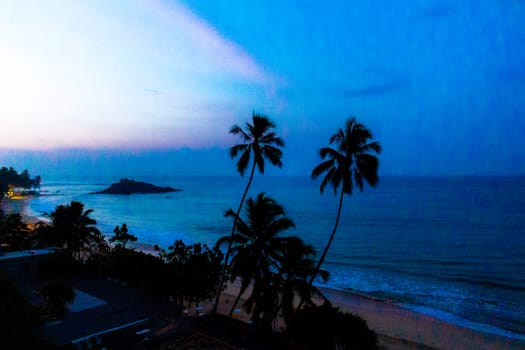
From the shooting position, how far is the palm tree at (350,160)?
46.1 ft

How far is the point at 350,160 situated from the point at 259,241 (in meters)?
4.99

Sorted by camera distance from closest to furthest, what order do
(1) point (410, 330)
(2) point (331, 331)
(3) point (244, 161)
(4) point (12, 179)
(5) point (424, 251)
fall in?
(2) point (331, 331), (3) point (244, 161), (1) point (410, 330), (5) point (424, 251), (4) point (12, 179)

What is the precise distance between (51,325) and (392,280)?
27.4 metres

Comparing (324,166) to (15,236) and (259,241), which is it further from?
(15,236)

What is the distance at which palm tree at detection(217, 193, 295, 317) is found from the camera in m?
14.2

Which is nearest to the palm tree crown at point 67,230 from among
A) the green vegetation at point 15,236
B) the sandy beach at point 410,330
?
the green vegetation at point 15,236

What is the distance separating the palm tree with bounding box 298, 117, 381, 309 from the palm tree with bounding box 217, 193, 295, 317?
6.59 feet

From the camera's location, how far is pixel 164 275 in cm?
1864

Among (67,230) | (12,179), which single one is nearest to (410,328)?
(67,230)

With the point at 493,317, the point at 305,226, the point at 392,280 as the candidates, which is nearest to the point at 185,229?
the point at 305,226

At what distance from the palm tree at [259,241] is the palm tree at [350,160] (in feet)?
6.59

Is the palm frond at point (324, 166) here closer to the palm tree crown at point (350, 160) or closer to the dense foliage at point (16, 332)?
the palm tree crown at point (350, 160)

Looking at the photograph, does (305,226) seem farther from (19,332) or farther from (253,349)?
(19,332)

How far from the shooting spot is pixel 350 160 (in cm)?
1440
